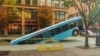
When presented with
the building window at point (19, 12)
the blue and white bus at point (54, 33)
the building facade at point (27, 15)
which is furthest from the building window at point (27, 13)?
the blue and white bus at point (54, 33)

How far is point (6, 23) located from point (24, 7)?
671cm

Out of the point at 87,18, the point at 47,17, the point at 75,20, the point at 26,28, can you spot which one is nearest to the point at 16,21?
the point at 26,28

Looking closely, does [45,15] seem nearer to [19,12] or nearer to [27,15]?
[27,15]

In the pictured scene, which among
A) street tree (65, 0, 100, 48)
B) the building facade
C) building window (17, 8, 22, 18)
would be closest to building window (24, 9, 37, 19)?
the building facade

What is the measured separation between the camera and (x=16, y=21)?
64688 mm

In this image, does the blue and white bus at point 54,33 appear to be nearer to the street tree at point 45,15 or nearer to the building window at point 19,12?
the street tree at point 45,15

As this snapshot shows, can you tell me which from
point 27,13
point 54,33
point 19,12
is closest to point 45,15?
point 27,13

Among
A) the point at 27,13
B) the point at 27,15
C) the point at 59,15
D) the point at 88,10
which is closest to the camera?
the point at 88,10

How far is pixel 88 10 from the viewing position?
81.0ft

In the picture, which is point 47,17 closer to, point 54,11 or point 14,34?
point 54,11

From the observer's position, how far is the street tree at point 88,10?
76.9ft

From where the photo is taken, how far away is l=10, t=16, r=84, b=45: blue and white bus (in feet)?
101

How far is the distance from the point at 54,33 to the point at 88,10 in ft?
32.1

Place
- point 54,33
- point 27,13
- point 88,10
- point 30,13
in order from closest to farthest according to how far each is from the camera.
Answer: point 88,10, point 54,33, point 27,13, point 30,13
